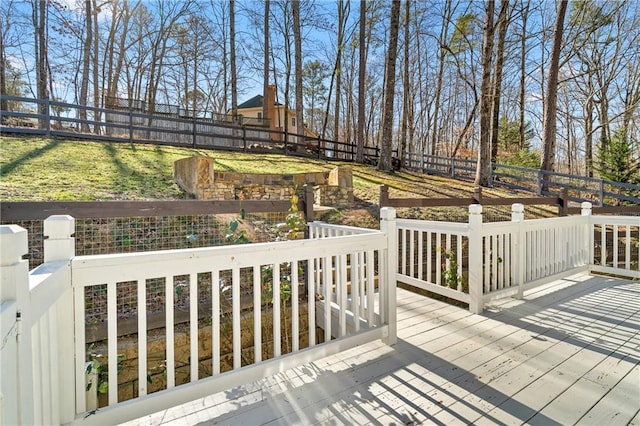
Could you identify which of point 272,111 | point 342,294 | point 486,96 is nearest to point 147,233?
point 342,294

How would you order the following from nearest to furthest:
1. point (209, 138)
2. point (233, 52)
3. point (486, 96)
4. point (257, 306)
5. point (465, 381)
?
point (257, 306) → point (465, 381) → point (486, 96) → point (209, 138) → point (233, 52)

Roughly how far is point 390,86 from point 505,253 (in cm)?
782

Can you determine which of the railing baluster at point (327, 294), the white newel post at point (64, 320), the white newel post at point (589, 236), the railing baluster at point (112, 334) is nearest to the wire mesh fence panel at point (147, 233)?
the railing baluster at point (327, 294)

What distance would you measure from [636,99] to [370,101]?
12.4 meters

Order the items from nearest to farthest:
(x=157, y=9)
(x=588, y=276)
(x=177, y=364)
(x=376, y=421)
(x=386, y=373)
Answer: (x=376, y=421), (x=386, y=373), (x=177, y=364), (x=588, y=276), (x=157, y=9)

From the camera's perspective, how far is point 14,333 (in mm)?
853

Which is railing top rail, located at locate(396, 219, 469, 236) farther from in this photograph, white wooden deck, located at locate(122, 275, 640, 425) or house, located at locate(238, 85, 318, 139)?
house, located at locate(238, 85, 318, 139)

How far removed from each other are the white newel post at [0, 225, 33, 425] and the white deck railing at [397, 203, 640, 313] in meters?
3.12

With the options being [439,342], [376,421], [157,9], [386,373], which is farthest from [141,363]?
[157,9]

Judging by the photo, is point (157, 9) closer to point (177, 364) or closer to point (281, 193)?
point (281, 193)

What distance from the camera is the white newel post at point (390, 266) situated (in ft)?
7.91

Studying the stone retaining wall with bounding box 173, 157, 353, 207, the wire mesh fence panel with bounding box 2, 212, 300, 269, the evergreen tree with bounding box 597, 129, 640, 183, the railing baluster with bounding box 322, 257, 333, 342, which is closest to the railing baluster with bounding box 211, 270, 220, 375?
the railing baluster with bounding box 322, 257, 333, 342

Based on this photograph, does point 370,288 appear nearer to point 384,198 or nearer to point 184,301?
point 184,301

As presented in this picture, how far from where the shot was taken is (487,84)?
360 inches
